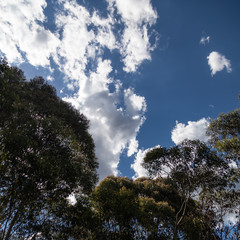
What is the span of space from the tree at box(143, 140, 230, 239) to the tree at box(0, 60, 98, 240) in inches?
316

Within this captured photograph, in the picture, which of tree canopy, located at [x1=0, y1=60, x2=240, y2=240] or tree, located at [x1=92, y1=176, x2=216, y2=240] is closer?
tree canopy, located at [x1=0, y1=60, x2=240, y2=240]

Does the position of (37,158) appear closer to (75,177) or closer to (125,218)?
(75,177)

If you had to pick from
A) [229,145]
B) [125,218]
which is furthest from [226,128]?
[125,218]

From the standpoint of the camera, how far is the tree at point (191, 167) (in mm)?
17312

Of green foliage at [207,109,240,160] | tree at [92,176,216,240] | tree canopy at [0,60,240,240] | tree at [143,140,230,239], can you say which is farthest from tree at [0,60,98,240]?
green foliage at [207,109,240,160]

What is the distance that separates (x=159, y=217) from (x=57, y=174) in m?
15.7

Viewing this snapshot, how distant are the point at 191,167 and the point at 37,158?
15998mm

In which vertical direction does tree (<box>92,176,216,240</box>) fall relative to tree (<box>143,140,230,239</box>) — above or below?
below

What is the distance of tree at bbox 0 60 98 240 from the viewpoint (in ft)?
38.5

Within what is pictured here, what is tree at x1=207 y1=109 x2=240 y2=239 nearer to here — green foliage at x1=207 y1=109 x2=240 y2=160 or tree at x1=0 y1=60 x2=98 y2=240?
green foliage at x1=207 y1=109 x2=240 y2=160

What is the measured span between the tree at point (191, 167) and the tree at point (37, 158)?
26.4 feet

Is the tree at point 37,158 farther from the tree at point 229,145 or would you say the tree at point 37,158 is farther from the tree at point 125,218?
the tree at point 229,145

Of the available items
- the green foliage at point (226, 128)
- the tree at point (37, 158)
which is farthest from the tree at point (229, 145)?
the tree at point (37, 158)

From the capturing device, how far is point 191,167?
60.6ft
